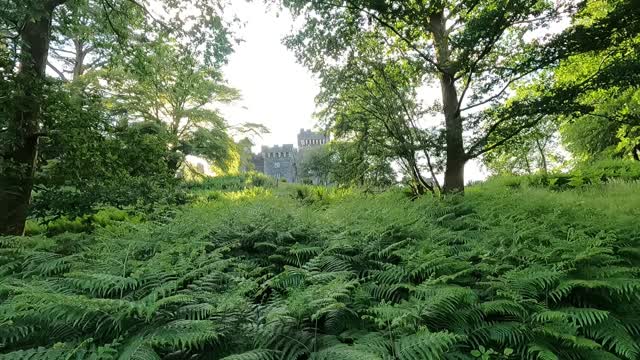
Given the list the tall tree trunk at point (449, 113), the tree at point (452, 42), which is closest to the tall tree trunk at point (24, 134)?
the tree at point (452, 42)

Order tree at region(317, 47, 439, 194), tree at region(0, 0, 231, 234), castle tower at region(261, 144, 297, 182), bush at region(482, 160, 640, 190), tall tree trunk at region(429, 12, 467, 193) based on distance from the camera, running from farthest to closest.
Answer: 1. castle tower at region(261, 144, 297, 182)
2. bush at region(482, 160, 640, 190)
3. tree at region(317, 47, 439, 194)
4. tall tree trunk at region(429, 12, 467, 193)
5. tree at region(0, 0, 231, 234)

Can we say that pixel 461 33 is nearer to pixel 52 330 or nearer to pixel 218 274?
pixel 218 274

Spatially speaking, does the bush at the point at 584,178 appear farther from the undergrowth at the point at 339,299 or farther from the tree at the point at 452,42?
the undergrowth at the point at 339,299

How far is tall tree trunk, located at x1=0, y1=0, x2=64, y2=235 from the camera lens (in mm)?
5125

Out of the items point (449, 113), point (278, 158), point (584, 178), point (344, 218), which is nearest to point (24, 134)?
point (344, 218)

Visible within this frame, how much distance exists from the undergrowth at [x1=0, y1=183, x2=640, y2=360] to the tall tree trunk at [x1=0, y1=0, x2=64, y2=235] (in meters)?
1.37

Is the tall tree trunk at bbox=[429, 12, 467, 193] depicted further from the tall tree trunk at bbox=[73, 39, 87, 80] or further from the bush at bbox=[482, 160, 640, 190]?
the tall tree trunk at bbox=[73, 39, 87, 80]

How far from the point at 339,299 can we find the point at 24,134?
5.27 metres

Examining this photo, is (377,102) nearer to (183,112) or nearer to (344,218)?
(344,218)

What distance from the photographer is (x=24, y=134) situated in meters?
5.40

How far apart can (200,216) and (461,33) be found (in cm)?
527

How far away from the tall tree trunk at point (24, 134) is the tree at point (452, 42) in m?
4.23

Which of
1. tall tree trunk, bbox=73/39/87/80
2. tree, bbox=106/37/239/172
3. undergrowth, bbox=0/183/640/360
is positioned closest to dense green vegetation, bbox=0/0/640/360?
undergrowth, bbox=0/183/640/360

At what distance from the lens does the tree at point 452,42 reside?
20.9ft
